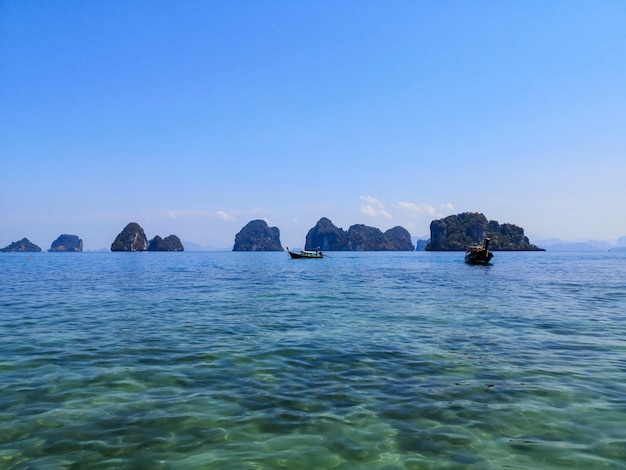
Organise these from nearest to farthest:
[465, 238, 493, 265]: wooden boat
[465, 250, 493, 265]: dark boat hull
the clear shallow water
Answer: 1. the clear shallow water
2. [465, 238, 493, 265]: wooden boat
3. [465, 250, 493, 265]: dark boat hull

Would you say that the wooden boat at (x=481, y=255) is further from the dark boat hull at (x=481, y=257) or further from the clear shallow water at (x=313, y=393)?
the clear shallow water at (x=313, y=393)

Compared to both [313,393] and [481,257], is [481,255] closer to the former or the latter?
[481,257]

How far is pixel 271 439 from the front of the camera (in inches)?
237

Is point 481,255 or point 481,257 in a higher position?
point 481,255

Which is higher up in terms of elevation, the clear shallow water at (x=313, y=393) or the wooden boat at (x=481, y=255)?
Result: the wooden boat at (x=481, y=255)

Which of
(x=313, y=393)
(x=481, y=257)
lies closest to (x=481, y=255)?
(x=481, y=257)

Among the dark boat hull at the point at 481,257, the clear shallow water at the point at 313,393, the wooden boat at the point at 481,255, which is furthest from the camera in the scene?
the dark boat hull at the point at 481,257

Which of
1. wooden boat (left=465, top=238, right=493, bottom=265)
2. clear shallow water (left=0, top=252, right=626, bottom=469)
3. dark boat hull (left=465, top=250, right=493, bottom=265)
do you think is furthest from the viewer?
dark boat hull (left=465, top=250, right=493, bottom=265)

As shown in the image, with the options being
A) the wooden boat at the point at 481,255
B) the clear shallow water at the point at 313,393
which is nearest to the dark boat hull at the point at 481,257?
Result: the wooden boat at the point at 481,255

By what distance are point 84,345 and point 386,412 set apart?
10.1 meters

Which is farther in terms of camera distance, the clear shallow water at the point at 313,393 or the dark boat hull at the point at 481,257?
the dark boat hull at the point at 481,257

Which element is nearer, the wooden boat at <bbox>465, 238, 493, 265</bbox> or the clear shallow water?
the clear shallow water

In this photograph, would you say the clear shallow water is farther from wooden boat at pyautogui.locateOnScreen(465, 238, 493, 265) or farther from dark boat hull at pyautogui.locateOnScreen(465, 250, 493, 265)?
dark boat hull at pyautogui.locateOnScreen(465, 250, 493, 265)

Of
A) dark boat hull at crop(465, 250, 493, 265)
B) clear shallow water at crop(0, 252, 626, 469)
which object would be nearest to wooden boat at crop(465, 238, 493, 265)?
dark boat hull at crop(465, 250, 493, 265)
